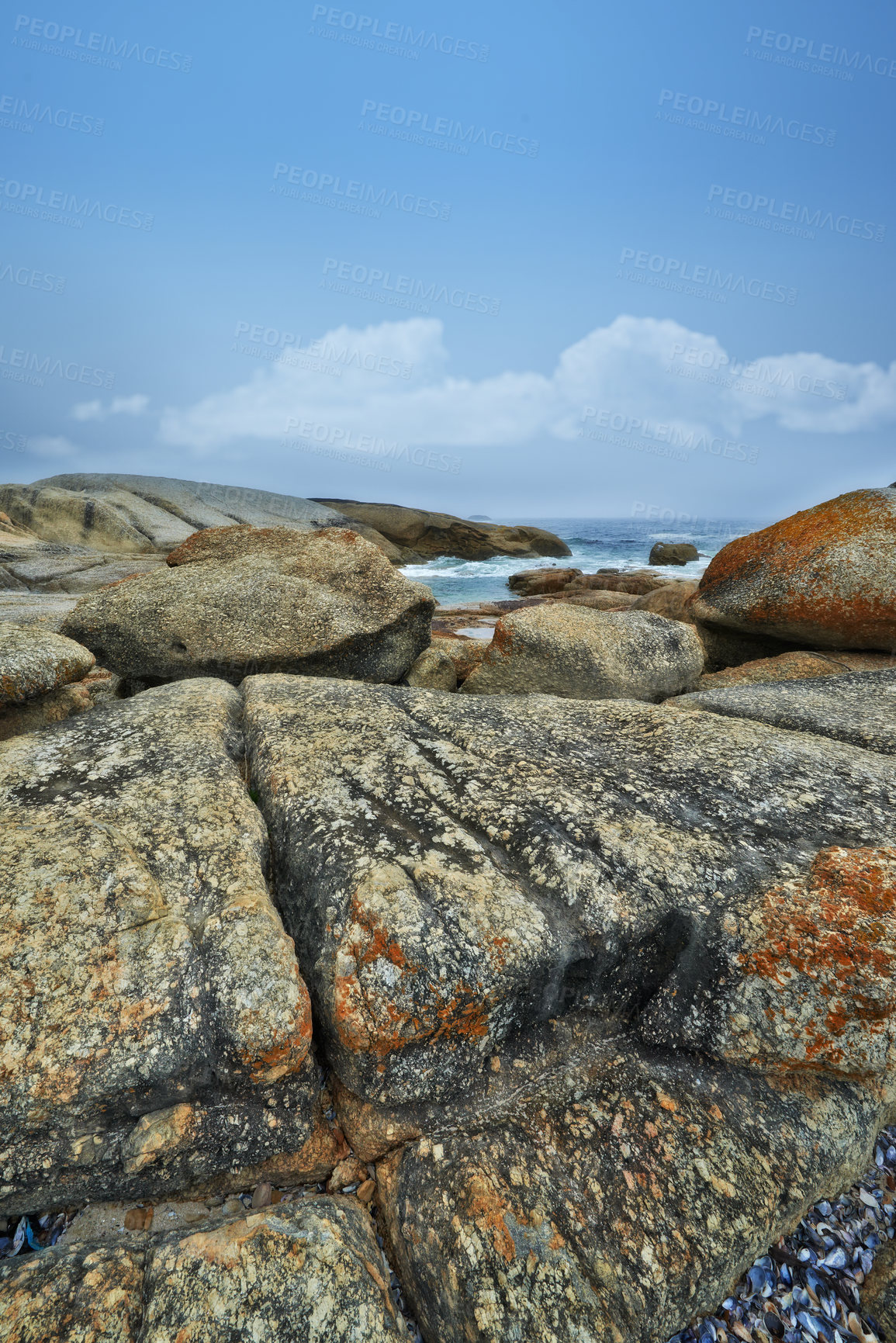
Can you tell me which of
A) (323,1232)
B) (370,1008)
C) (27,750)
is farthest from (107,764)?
(323,1232)

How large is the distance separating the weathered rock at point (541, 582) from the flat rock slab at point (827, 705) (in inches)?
995

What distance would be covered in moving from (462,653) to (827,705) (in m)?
5.23

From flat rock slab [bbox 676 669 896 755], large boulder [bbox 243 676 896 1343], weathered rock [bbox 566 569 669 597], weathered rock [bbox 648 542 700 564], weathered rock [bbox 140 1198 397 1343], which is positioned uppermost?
weathered rock [bbox 648 542 700 564]

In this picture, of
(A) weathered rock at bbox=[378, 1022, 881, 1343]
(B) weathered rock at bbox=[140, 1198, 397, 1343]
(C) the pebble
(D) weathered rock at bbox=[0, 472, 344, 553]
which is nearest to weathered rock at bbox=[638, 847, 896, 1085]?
(A) weathered rock at bbox=[378, 1022, 881, 1343]

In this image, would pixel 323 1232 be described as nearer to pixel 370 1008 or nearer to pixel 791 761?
pixel 370 1008

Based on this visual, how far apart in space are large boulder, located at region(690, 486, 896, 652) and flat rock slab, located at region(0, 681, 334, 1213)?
8.38 metres

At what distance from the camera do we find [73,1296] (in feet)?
6.98

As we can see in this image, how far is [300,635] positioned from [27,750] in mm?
3260

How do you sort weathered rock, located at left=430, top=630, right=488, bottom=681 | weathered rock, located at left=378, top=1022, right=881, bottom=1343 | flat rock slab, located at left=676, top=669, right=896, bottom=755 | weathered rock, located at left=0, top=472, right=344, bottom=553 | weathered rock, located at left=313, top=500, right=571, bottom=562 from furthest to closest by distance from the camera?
weathered rock, located at left=313, top=500, right=571, bottom=562, weathered rock, located at left=0, top=472, right=344, bottom=553, weathered rock, located at left=430, top=630, right=488, bottom=681, flat rock slab, located at left=676, top=669, right=896, bottom=755, weathered rock, located at left=378, top=1022, right=881, bottom=1343

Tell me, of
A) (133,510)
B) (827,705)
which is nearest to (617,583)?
(827,705)

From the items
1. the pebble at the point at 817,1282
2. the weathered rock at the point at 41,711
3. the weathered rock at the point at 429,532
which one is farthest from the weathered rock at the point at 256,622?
the weathered rock at the point at 429,532

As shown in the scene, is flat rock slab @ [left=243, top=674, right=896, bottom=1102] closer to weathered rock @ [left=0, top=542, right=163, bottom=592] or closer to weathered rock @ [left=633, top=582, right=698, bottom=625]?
weathered rock @ [left=633, top=582, right=698, bottom=625]

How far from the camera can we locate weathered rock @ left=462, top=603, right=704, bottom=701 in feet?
25.2

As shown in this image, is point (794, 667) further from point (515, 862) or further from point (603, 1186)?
point (603, 1186)
